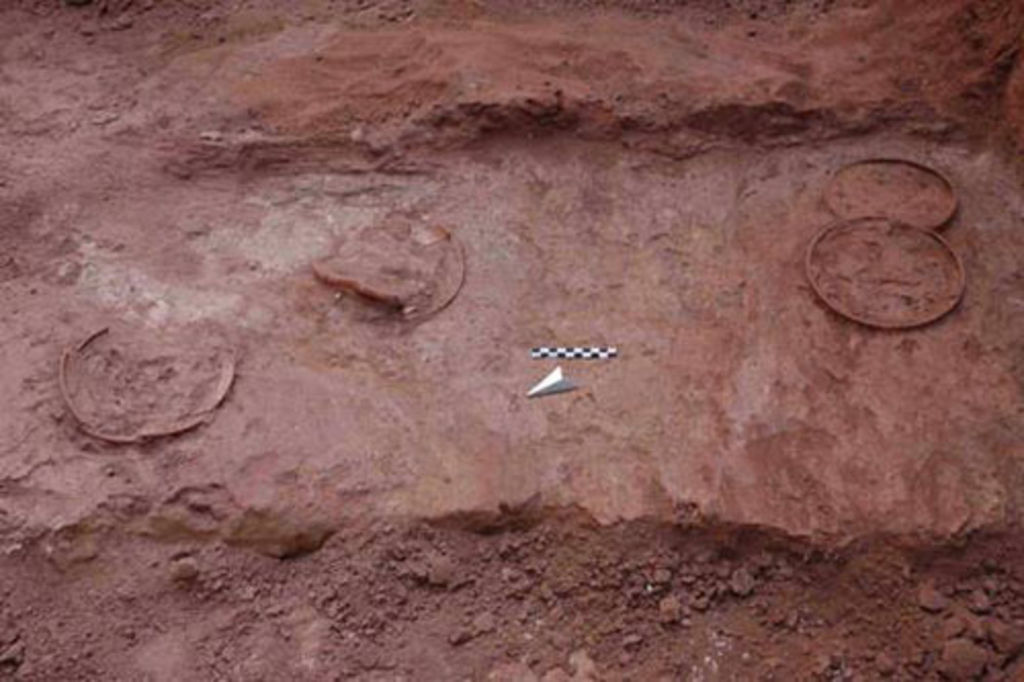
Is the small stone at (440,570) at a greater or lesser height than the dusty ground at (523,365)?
lesser

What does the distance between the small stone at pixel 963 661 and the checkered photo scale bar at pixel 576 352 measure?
1.62 meters

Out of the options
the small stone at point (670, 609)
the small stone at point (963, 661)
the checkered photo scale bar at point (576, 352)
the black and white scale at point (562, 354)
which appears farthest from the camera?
the checkered photo scale bar at point (576, 352)

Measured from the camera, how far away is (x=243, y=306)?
15.0ft

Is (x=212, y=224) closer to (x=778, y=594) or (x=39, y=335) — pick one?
(x=39, y=335)

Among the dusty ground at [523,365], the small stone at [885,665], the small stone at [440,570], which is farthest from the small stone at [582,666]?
the small stone at [885,665]

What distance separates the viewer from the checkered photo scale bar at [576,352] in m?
4.39

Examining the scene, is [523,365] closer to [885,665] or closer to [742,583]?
[742,583]

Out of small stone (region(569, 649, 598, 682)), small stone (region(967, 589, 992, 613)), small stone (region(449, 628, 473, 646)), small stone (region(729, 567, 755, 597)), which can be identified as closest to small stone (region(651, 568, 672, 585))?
small stone (region(729, 567, 755, 597))

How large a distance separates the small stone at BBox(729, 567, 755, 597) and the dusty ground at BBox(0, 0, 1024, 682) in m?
0.01

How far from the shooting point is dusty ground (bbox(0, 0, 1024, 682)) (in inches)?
150

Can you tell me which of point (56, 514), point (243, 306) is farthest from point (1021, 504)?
point (56, 514)

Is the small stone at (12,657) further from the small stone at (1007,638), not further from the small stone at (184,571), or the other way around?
the small stone at (1007,638)

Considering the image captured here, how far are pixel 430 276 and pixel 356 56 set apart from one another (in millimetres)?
1492

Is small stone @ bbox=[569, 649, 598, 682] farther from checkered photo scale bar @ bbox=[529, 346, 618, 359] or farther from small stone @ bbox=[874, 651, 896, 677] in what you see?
checkered photo scale bar @ bbox=[529, 346, 618, 359]
